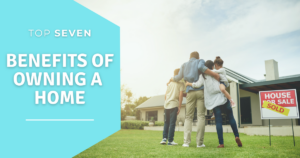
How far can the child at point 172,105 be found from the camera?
487 centimetres

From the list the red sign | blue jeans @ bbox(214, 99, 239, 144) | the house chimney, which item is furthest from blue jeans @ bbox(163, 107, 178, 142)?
the house chimney

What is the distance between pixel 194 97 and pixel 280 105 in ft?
7.70

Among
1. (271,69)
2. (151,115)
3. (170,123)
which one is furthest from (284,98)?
(151,115)

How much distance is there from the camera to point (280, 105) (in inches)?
207

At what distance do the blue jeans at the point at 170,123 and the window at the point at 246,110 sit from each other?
12335 mm

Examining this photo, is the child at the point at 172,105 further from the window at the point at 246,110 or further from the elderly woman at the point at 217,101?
the window at the point at 246,110

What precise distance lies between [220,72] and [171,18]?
6.88 metres

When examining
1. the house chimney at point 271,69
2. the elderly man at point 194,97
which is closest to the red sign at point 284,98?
the elderly man at point 194,97

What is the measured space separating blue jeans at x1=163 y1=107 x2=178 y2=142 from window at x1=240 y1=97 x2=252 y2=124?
12.3m

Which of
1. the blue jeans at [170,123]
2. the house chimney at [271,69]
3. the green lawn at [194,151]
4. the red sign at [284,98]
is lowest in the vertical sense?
the green lawn at [194,151]

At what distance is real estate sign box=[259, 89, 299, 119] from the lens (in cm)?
511

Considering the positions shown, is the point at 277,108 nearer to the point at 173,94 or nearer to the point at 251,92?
the point at 173,94

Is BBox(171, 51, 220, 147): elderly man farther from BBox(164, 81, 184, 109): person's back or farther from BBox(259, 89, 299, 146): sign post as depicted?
BBox(259, 89, 299, 146): sign post

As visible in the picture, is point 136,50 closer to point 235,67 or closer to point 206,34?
point 206,34
